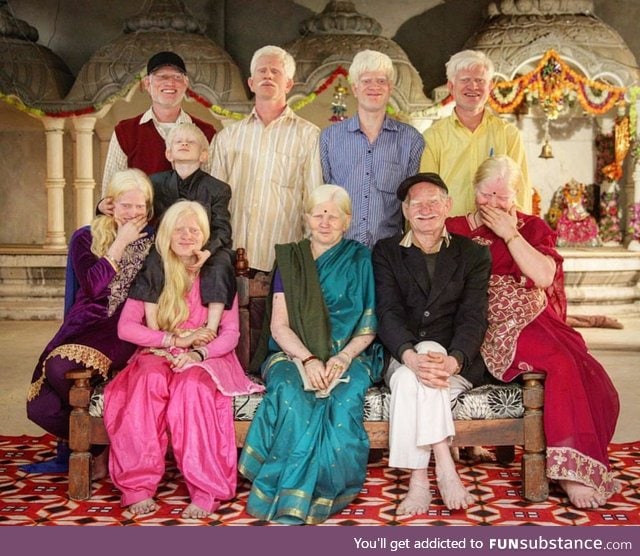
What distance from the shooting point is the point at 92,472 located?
4.70 metres

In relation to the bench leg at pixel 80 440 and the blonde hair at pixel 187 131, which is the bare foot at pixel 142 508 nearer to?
the bench leg at pixel 80 440

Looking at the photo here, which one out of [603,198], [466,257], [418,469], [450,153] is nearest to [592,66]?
[603,198]

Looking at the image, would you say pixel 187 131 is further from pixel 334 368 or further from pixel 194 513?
pixel 194 513

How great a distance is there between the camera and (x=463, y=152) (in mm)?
5273

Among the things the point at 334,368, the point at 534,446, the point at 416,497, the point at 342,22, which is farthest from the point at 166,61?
the point at 342,22

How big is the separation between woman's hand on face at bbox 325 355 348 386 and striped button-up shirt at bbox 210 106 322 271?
107cm

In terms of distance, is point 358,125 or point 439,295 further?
point 358,125

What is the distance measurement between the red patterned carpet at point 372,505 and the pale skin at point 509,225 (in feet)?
1.03

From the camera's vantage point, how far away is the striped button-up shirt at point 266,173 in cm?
532

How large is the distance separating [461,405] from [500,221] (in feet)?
2.88

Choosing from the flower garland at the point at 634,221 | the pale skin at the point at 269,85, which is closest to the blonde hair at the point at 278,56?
the pale skin at the point at 269,85

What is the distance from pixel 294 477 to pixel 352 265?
103 centimetres

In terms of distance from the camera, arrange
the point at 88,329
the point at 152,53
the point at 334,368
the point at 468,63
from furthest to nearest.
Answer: the point at 152,53
the point at 468,63
the point at 88,329
the point at 334,368

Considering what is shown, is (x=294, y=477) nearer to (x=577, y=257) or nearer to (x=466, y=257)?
(x=466, y=257)
